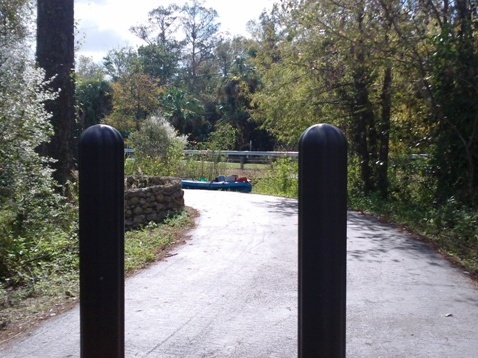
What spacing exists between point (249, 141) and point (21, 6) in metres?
34.5

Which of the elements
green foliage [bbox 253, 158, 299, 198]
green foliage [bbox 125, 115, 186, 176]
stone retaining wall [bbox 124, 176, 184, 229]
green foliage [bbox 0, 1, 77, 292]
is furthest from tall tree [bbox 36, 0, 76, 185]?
green foliage [bbox 125, 115, 186, 176]

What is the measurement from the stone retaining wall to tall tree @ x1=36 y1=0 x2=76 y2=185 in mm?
1519

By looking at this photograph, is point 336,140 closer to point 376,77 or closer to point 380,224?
point 380,224

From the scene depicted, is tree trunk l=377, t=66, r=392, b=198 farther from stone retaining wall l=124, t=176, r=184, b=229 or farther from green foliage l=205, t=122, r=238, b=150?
green foliage l=205, t=122, r=238, b=150

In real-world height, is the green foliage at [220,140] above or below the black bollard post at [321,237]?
above

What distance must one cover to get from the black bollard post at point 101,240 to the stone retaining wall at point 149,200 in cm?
1025

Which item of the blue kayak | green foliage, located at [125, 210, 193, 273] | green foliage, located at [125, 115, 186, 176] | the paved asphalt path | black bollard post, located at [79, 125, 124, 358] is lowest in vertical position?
the paved asphalt path

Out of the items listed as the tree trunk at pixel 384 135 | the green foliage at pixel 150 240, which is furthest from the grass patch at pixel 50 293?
the tree trunk at pixel 384 135

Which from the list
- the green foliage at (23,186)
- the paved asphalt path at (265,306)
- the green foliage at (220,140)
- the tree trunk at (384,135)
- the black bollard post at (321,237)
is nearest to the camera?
the black bollard post at (321,237)

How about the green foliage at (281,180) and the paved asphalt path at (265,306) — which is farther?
the green foliage at (281,180)

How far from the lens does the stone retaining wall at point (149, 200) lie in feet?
43.7

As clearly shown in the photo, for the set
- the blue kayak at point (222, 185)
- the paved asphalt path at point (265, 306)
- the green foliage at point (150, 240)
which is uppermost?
the blue kayak at point (222, 185)

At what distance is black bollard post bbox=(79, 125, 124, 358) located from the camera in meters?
2.38

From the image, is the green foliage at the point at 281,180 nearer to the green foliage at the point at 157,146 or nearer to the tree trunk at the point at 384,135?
the green foliage at the point at 157,146
